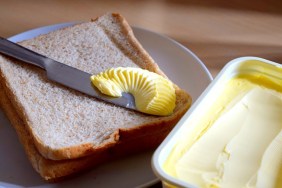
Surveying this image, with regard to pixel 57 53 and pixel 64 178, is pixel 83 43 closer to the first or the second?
pixel 57 53

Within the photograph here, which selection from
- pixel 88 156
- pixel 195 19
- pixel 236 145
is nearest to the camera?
pixel 236 145

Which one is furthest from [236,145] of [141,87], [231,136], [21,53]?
[21,53]

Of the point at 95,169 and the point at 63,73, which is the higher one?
the point at 63,73

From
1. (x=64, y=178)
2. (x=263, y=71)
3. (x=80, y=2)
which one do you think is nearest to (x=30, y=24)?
(x=80, y=2)

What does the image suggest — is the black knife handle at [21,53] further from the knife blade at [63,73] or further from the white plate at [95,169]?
the white plate at [95,169]

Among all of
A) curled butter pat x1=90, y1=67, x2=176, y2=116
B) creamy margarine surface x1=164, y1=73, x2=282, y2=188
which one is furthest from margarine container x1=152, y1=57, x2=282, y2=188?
curled butter pat x1=90, y1=67, x2=176, y2=116

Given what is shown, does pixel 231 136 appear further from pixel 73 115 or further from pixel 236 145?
pixel 73 115

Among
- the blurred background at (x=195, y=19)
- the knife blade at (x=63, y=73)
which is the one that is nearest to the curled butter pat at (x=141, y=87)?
the knife blade at (x=63, y=73)
